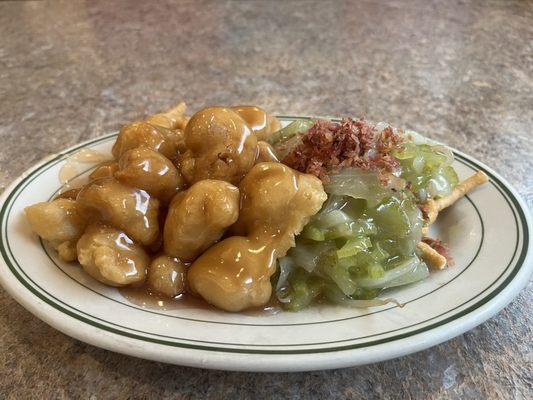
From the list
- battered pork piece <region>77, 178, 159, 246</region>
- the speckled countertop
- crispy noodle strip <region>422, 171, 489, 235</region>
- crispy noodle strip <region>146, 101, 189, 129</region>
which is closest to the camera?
the speckled countertop

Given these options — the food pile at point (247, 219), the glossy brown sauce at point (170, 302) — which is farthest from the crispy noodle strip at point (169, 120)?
the glossy brown sauce at point (170, 302)

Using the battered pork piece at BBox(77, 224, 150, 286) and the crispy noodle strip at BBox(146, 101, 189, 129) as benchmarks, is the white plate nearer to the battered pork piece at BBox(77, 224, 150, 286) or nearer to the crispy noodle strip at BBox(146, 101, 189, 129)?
the battered pork piece at BBox(77, 224, 150, 286)

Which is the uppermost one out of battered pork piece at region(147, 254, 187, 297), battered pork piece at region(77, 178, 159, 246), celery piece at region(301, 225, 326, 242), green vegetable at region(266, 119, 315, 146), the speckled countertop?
battered pork piece at region(77, 178, 159, 246)

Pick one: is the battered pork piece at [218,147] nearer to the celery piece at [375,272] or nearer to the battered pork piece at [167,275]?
the battered pork piece at [167,275]

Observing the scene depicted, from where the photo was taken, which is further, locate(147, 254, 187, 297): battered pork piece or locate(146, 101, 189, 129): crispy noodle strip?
locate(146, 101, 189, 129): crispy noodle strip

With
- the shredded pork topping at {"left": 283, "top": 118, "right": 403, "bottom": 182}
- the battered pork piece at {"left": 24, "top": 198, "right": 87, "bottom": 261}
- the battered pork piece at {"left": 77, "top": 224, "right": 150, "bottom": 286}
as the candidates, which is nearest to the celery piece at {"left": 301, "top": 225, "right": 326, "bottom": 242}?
the shredded pork topping at {"left": 283, "top": 118, "right": 403, "bottom": 182}

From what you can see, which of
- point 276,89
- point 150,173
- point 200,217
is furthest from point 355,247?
point 276,89

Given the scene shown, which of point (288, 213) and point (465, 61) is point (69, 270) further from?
point (465, 61)
